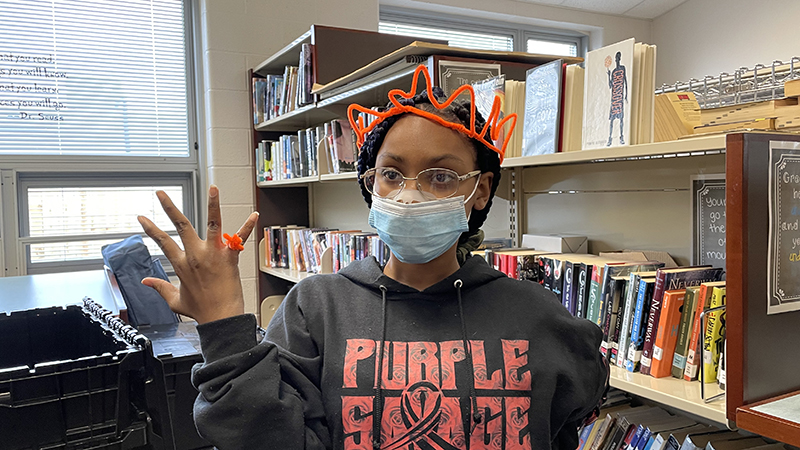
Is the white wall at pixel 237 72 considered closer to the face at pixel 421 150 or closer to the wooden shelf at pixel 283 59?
the wooden shelf at pixel 283 59

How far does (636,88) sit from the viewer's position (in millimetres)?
1271

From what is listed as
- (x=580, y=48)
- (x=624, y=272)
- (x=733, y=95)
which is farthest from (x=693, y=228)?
(x=580, y=48)

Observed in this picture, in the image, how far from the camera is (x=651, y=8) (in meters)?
5.02

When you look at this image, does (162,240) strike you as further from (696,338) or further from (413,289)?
(696,338)

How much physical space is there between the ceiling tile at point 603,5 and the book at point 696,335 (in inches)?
162

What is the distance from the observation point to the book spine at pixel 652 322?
1.26 metres

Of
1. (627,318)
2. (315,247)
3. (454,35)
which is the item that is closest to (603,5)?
(454,35)

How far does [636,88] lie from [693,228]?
433 mm

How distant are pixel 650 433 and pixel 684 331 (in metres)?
0.31

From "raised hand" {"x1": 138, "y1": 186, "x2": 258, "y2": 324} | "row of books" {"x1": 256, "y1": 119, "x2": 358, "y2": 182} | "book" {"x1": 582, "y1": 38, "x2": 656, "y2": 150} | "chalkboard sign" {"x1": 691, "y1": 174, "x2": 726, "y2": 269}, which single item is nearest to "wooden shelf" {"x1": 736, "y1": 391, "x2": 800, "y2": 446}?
"chalkboard sign" {"x1": 691, "y1": 174, "x2": 726, "y2": 269}

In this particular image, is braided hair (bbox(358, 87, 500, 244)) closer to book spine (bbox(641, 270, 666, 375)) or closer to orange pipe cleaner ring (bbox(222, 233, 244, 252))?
orange pipe cleaner ring (bbox(222, 233, 244, 252))

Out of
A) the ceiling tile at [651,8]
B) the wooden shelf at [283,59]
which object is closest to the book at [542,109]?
the wooden shelf at [283,59]

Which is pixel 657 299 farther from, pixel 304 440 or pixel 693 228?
pixel 304 440

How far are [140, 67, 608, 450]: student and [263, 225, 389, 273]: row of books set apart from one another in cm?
112
